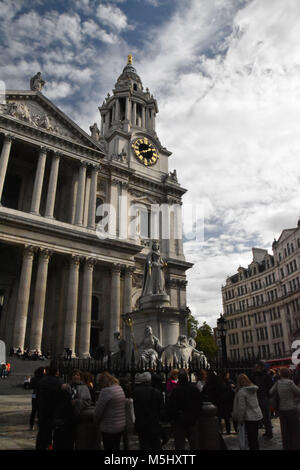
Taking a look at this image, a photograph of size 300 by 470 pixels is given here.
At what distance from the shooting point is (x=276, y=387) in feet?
22.3

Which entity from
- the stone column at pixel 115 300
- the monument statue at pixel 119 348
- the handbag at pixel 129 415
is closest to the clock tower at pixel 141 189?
the stone column at pixel 115 300

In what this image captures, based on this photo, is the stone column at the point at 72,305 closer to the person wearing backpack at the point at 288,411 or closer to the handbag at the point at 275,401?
the handbag at the point at 275,401

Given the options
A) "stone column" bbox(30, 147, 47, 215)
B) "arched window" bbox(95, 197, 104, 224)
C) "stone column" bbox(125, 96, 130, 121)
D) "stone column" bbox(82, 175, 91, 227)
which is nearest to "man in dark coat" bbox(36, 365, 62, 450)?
"stone column" bbox(30, 147, 47, 215)

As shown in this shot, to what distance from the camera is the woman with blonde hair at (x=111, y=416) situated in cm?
504

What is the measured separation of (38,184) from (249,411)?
26.4m

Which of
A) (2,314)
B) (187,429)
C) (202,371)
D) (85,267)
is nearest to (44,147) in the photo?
(85,267)

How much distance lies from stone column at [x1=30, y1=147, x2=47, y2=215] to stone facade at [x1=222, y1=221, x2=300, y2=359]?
39.7 metres

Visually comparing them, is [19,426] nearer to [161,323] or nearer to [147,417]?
[147,417]

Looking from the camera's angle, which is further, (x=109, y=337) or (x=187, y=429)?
(x=109, y=337)

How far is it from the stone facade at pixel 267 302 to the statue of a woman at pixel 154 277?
1653 inches

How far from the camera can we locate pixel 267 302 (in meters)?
60.6

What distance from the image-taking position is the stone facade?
2103 inches
